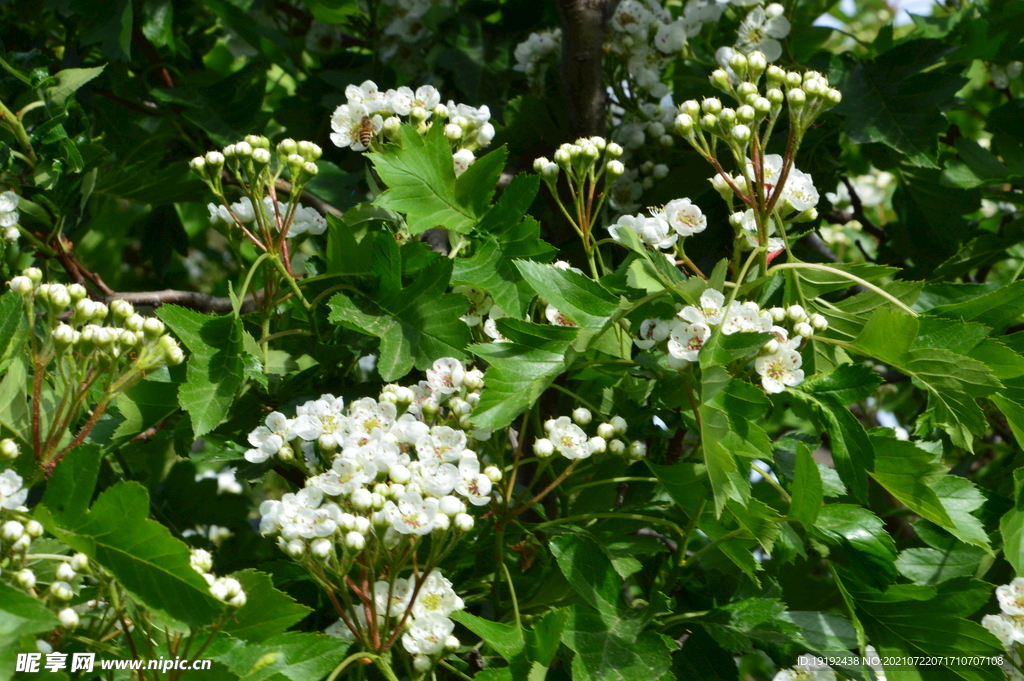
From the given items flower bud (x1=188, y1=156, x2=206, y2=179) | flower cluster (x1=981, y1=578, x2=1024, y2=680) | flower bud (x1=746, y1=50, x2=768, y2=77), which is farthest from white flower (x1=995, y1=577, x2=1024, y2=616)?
flower bud (x1=188, y1=156, x2=206, y2=179)

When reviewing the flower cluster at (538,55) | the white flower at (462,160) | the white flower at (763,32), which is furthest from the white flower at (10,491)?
the white flower at (763,32)

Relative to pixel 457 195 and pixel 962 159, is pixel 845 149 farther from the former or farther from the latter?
pixel 457 195

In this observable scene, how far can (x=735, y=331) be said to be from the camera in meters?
1.24

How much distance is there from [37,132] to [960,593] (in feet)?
6.33

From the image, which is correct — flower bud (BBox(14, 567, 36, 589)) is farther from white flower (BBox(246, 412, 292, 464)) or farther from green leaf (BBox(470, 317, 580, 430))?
green leaf (BBox(470, 317, 580, 430))

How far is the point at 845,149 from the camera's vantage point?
275 cm

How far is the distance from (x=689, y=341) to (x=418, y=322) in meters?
0.46

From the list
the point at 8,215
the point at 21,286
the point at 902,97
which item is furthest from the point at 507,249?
the point at 902,97

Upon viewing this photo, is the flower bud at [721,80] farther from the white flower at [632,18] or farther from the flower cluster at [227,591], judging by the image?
the flower cluster at [227,591]

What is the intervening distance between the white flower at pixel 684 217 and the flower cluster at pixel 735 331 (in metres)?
0.21

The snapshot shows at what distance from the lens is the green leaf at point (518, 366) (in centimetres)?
126

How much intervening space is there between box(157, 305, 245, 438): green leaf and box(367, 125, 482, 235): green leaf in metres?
0.31

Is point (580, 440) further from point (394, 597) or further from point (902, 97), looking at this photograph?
point (902, 97)

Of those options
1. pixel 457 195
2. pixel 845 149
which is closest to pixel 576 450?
pixel 457 195
